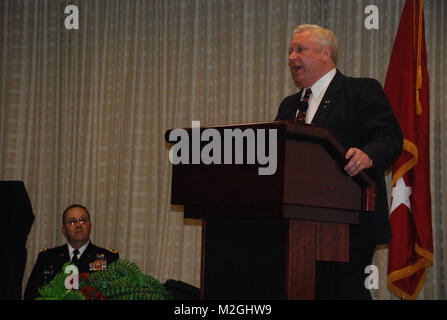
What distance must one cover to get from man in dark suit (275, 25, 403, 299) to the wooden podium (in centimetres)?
13

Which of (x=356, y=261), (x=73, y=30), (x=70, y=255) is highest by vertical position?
(x=73, y=30)

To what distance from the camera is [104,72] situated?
5574 mm

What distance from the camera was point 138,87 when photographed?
5.49 meters

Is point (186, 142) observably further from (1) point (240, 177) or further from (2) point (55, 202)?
(2) point (55, 202)

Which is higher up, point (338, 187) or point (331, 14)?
point (331, 14)

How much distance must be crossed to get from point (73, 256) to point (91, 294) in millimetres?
2996

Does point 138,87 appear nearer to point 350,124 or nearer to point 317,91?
point 317,91

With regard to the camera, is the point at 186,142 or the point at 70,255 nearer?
the point at 186,142

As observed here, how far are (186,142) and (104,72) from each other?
A: 3.79 m

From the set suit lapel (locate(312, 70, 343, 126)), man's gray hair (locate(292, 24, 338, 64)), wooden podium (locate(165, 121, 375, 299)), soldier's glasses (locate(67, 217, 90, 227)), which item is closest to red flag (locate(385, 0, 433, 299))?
man's gray hair (locate(292, 24, 338, 64))

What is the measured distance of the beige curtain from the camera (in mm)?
5199

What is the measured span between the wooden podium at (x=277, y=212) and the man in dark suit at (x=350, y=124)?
13 cm

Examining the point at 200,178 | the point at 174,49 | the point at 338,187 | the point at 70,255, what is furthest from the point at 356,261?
the point at 174,49

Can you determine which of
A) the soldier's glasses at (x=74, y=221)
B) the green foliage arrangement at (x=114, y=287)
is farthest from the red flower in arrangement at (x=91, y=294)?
the soldier's glasses at (x=74, y=221)
